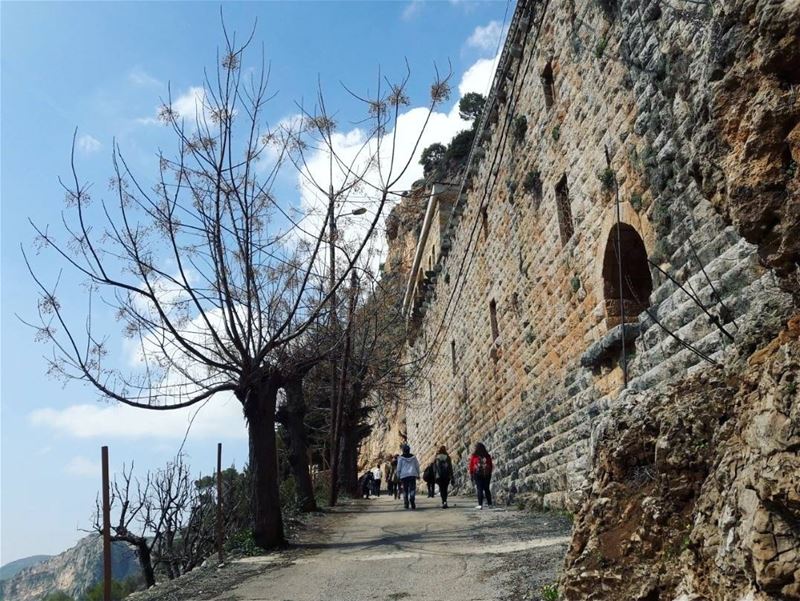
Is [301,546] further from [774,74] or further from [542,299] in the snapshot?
[774,74]

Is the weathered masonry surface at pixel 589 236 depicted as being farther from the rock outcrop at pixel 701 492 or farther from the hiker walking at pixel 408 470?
the hiker walking at pixel 408 470

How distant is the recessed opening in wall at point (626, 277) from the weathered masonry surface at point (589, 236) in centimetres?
2

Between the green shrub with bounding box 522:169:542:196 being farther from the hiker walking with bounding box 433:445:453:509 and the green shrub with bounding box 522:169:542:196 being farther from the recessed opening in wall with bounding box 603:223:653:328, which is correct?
the hiker walking with bounding box 433:445:453:509

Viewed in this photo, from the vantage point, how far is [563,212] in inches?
402

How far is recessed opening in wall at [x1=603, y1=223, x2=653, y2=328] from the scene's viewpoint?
820cm

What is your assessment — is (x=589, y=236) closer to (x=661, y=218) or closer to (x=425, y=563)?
(x=661, y=218)

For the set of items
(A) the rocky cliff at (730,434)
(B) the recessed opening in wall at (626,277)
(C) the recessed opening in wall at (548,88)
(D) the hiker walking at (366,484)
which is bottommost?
(D) the hiker walking at (366,484)

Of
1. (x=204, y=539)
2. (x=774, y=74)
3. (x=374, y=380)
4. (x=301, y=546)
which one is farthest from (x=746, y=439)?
(x=374, y=380)

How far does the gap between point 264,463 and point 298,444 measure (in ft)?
18.8

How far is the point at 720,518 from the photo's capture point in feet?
8.64

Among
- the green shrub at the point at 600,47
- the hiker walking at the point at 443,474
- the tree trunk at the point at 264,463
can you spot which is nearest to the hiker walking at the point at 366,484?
the hiker walking at the point at 443,474

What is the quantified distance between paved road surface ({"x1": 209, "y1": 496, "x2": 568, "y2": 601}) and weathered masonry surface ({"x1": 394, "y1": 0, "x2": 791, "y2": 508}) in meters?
1.45

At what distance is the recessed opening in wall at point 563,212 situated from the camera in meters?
10.1

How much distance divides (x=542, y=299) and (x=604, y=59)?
420 cm
